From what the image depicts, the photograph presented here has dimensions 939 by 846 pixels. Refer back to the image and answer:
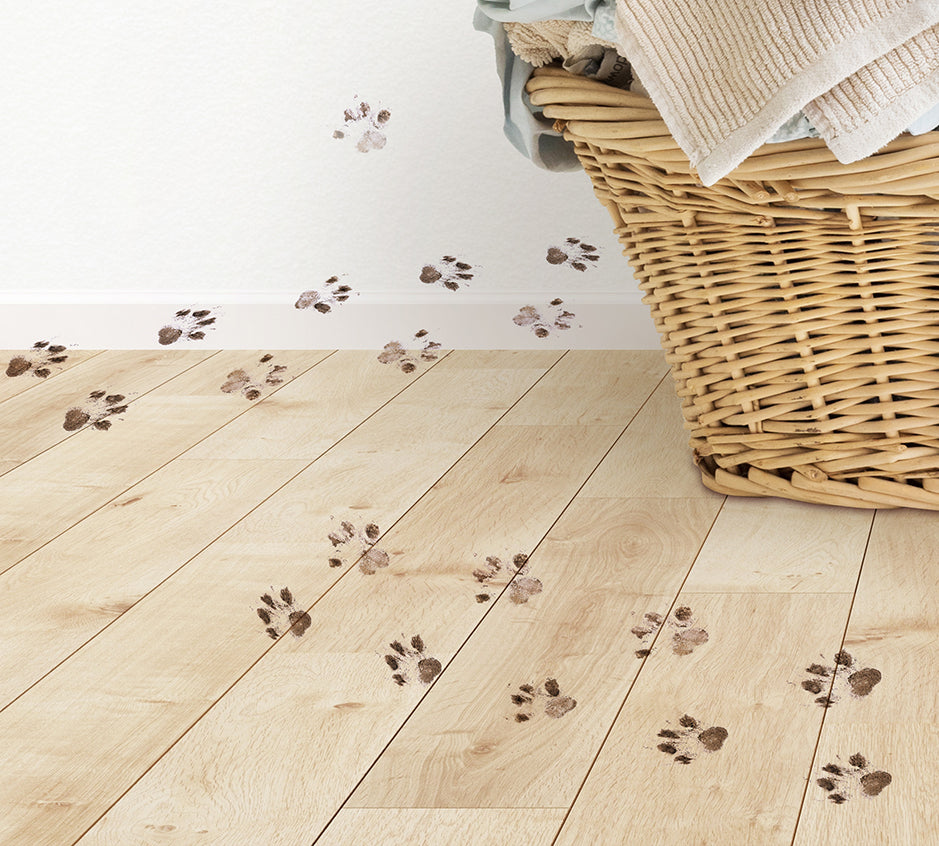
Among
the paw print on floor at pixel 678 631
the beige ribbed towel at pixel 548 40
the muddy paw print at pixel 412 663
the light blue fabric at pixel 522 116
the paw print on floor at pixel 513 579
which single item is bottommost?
the paw print on floor at pixel 678 631

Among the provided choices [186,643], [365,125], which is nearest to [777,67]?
[186,643]

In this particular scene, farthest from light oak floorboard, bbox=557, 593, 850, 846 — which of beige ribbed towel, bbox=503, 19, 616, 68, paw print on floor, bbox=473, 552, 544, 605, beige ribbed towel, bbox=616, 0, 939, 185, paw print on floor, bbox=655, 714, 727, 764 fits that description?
beige ribbed towel, bbox=503, 19, 616, 68

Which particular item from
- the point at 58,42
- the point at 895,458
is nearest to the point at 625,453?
the point at 895,458

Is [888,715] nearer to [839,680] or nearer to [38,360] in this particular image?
[839,680]

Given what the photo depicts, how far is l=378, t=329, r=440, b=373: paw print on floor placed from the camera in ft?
6.57

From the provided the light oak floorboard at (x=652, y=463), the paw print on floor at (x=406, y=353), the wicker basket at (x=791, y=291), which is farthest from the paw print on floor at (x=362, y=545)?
the paw print on floor at (x=406, y=353)

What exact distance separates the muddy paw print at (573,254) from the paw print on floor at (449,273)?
0.14 meters

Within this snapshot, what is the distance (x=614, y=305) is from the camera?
1.95 metres

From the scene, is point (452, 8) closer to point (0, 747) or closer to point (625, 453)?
point (625, 453)

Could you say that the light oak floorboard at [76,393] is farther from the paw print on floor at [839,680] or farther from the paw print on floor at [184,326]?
the paw print on floor at [839,680]

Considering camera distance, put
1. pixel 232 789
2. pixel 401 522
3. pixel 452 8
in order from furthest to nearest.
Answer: pixel 452 8 → pixel 401 522 → pixel 232 789

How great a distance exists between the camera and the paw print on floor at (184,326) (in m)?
2.07

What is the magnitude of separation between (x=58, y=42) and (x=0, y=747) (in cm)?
144

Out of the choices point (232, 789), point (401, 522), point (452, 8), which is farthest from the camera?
point (452, 8)
